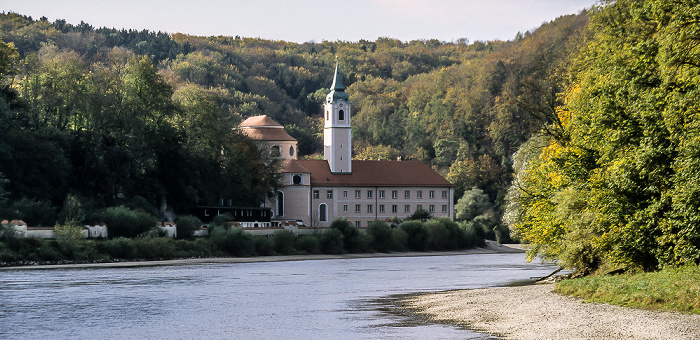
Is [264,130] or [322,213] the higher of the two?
→ [264,130]

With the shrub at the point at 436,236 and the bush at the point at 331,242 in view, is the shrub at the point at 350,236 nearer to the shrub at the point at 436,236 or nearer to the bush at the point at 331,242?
the bush at the point at 331,242

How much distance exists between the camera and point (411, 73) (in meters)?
189

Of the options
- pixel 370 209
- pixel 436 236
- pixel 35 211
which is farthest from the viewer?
pixel 370 209

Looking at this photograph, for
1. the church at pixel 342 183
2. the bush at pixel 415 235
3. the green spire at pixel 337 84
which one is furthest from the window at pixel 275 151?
the bush at pixel 415 235

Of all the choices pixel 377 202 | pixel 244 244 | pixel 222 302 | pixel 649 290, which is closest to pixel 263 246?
pixel 244 244

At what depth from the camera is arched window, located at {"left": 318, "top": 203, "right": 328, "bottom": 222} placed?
107 metres

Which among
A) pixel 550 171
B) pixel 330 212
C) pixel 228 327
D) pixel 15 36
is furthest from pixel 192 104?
pixel 15 36

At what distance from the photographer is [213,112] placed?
86812mm

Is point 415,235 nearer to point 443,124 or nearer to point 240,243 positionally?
point 240,243

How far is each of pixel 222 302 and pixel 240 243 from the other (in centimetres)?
4045

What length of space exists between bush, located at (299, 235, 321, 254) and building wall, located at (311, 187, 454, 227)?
21.3 meters

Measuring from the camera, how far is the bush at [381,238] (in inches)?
3529

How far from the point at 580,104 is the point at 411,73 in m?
154

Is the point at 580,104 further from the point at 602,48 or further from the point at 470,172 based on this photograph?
the point at 470,172
